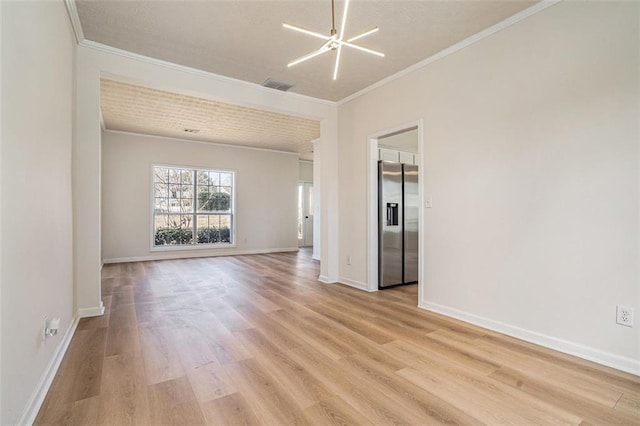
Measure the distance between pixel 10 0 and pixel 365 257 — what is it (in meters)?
3.98

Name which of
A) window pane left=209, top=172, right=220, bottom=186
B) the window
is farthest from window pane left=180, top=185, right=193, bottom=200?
window pane left=209, top=172, right=220, bottom=186

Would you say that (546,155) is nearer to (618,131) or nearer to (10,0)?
(618,131)

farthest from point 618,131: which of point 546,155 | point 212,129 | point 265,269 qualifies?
point 212,129

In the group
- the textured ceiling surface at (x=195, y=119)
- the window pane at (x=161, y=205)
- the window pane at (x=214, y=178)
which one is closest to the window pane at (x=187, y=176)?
the window pane at (x=214, y=178)

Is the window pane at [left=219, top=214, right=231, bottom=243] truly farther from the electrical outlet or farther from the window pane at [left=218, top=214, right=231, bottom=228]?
the electrical outlet

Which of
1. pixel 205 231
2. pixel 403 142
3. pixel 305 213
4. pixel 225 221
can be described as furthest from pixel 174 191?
pixel 403 142

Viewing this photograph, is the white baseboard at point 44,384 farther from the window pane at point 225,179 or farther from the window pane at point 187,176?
the window pane at point 225,179

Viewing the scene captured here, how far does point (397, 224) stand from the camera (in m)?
4.60

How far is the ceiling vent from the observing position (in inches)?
160

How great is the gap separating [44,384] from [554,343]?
3535mm

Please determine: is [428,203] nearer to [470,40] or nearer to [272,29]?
[470,40]

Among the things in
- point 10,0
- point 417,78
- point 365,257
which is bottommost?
point 365,257

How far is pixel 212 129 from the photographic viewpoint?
6492 millimetres

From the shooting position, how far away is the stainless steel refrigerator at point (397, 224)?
→ 4.40m
